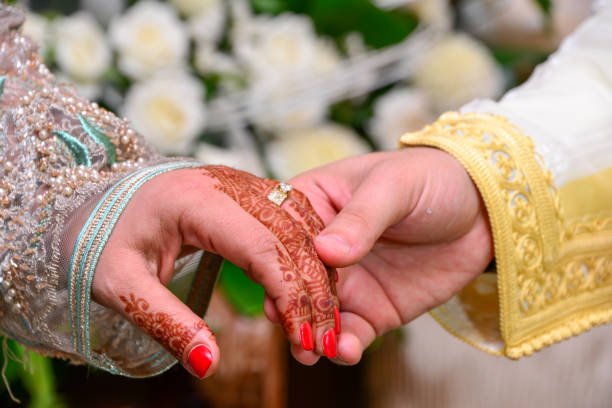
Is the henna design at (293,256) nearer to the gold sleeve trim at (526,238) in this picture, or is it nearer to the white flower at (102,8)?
the gold sleeve trim at (526,238)

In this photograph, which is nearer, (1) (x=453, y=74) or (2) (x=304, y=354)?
(2) (x=304, y=354)

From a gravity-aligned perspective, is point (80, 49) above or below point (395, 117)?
above

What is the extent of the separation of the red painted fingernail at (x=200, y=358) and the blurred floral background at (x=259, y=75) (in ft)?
1.84

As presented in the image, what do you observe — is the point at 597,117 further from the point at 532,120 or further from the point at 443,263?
the point at 443,263

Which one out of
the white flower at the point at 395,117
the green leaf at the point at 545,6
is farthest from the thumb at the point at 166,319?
the green leaf at the point at 545,6

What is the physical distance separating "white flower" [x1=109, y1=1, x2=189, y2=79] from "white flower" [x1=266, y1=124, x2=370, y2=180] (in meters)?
0.19

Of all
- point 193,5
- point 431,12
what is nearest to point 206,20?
point 193,5

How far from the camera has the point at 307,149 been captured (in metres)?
1.21

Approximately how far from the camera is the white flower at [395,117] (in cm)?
132

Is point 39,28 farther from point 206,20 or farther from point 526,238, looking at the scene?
point 526,238

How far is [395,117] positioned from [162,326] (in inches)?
33.9

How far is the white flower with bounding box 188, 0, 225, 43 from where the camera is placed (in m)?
1.22

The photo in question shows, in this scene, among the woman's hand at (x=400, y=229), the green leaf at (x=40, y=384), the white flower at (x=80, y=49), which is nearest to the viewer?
the woman's hand at (x=400, y=229)

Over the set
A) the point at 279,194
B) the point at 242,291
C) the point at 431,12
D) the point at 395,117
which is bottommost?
the point at 242,291
